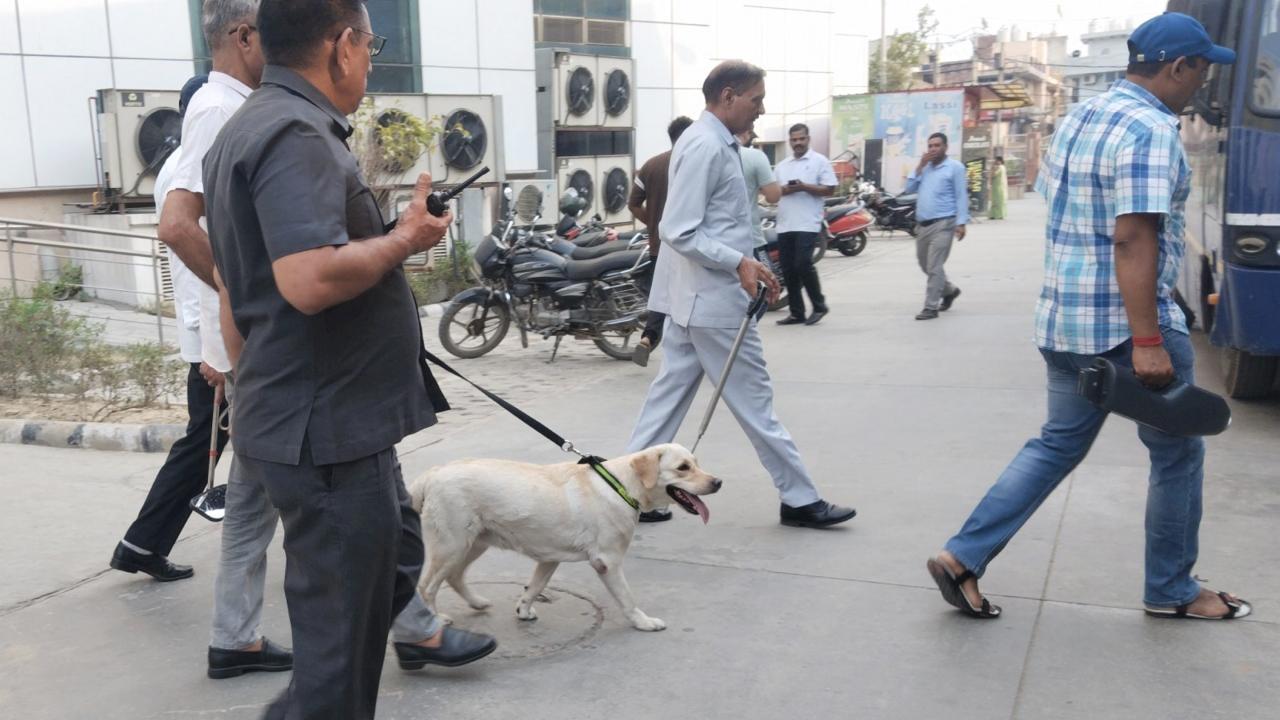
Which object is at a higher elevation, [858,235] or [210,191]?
[210,191]

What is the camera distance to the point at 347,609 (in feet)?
7.97

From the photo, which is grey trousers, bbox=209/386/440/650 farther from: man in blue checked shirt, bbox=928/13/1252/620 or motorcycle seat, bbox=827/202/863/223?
motorcycle seat, bbox=827/202/863/223

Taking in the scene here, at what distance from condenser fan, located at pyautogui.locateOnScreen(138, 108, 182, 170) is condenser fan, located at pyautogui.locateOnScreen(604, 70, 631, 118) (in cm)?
857

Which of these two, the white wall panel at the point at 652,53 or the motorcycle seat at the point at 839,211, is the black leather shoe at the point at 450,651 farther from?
the white wall panel at the point at 652,53

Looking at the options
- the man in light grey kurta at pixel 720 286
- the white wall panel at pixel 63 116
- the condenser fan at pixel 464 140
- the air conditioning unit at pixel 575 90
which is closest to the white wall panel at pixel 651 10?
the air conditioning unit at pixel 575 90

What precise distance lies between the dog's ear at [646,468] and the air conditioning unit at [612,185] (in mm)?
15654

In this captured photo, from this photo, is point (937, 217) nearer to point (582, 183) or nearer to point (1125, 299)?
point (1125, 299)

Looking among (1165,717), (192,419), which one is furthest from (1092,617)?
(192,419)

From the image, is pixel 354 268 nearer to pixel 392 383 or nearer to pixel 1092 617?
pixel 392 383

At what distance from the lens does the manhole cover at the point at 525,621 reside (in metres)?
3.95

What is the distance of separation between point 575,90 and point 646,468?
15837 mm

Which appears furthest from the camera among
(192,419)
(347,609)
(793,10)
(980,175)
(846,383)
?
(980,175)

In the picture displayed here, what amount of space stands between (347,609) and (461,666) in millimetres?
1360

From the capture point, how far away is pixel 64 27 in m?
12.6
